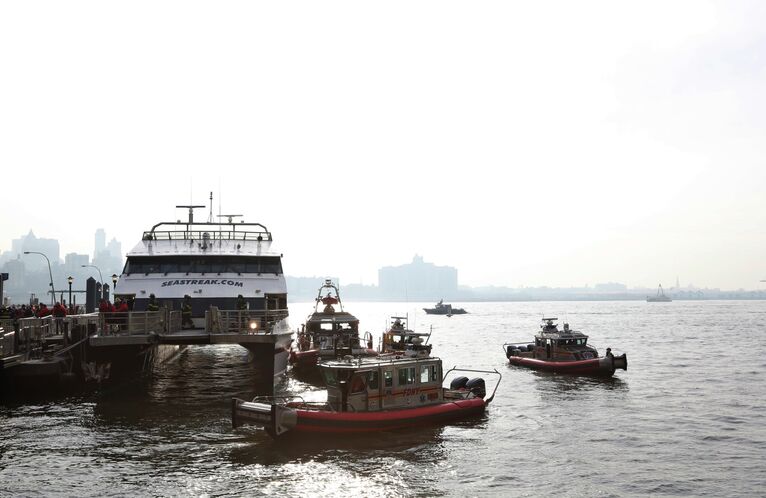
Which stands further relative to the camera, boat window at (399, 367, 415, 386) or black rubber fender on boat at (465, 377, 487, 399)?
black rubber fender on boat at (465, 377, 487, 399)

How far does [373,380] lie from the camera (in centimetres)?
2427

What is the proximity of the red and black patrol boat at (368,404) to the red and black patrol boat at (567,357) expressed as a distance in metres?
18.2

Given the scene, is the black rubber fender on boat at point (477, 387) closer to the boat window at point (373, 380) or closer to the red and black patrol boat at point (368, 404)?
the red and black patrol boat at point (368, 404)

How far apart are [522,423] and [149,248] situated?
848 inches

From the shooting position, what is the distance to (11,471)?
744 inches

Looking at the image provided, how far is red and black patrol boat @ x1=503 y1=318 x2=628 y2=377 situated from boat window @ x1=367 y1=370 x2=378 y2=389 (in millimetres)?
22647

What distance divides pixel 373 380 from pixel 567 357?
24.4m

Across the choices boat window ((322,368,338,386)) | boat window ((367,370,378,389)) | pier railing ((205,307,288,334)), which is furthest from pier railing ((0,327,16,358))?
boat window ((367,370,378,389))

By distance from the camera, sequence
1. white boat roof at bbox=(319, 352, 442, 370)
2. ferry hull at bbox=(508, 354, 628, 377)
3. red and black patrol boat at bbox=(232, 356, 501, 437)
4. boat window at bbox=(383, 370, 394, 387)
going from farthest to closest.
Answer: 1. ferry hull at bbox=(508, 354, 628, 377)
2. boat window at bbox=(383, 370, 394, 387)
3. white boat roof at bbox=(319, 352, 442, 370)
4. red and black patrol boat at bbox=(232, 356, 501, 437)

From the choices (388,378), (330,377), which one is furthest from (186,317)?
(388,378)

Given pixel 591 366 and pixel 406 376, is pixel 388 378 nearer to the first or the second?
pixel 406 376

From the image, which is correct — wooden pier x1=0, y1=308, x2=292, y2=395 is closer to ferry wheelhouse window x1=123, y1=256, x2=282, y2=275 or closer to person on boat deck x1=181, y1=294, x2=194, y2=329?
person on boat deck x1=181, y1=294, x2=194, y2=329

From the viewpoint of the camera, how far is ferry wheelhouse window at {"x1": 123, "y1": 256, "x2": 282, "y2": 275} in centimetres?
3316

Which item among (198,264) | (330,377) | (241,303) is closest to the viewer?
(330,377)
